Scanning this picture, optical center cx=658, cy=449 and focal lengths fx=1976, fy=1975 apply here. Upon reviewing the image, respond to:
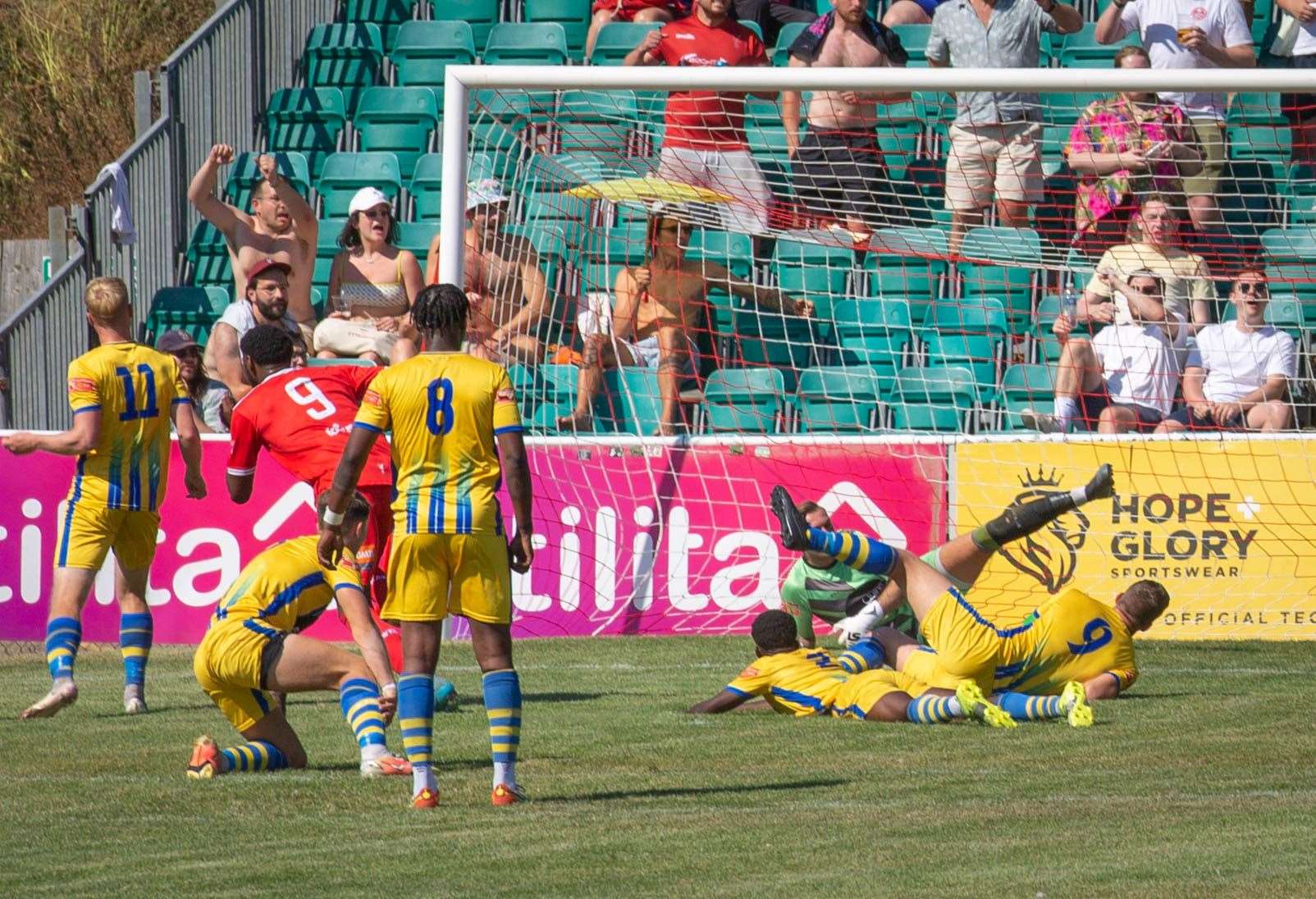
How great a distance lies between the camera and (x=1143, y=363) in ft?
42.3

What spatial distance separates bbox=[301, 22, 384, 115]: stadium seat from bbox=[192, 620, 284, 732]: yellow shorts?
10535 mm

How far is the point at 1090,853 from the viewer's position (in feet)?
19.6

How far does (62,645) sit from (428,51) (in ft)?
29.1

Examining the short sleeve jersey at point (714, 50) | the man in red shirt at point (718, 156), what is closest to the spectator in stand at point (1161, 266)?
the man in red shirt at point (718, 156)

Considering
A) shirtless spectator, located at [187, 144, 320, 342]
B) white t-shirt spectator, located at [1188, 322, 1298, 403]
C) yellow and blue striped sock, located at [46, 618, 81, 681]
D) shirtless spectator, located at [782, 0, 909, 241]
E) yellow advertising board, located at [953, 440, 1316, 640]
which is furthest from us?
shirtless spectator, located at [187, 144, 320, 342]

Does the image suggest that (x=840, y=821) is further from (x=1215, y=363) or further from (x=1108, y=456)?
(x=1215, y=363)

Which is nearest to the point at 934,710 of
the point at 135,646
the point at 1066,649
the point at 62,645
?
the point at 1066,649

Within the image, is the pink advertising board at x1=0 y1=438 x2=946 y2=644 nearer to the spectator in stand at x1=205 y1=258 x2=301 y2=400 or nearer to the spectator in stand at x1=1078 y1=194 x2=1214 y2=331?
the spectator in stand at x1=205 y1=258 x2=301 y2=400

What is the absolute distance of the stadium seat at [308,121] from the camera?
17.0 m

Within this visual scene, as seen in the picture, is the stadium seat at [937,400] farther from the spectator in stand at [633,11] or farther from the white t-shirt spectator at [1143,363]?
the spectator in stand at [633,11]

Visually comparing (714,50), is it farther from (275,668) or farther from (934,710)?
(275,668)

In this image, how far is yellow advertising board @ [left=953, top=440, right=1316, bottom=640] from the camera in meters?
12.2

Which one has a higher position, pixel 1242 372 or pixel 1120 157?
pixel 1120 157

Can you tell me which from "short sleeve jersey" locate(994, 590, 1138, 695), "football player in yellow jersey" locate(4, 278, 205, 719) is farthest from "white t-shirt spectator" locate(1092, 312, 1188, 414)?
"football player in yellow jersey" locate(4, 278, 205, 719)
